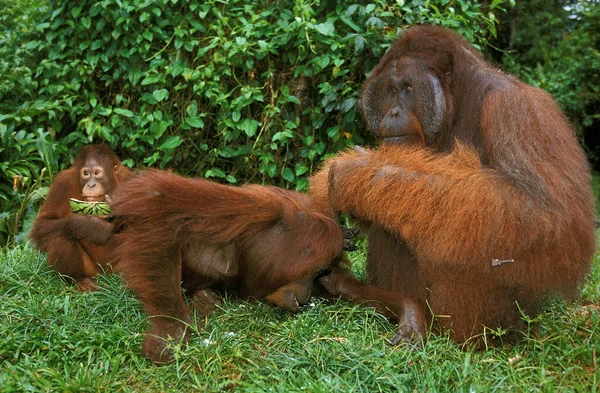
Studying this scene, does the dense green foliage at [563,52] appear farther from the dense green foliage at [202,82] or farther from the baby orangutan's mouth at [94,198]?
the baby orangutan's mouth at [94,198]

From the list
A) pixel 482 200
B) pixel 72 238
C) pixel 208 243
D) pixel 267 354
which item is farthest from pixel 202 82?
pixel 482 200

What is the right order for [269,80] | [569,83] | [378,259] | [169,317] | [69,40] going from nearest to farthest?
1. [169,317]
2. [378,259]
3. [269,80]
4. [69,40]
5. [569,83]

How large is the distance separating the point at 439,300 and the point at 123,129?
363 centimetres

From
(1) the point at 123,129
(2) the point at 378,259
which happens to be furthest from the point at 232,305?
(1) the point at 123,129

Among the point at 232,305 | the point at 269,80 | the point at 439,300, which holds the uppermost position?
the point at 269,80

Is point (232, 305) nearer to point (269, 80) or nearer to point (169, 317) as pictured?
point (169, 317)

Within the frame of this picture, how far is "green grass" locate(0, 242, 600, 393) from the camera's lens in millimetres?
2689

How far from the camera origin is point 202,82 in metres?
5.47

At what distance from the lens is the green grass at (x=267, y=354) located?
2689mm

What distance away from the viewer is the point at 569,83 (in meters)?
10.7

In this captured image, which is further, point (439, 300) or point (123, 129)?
point (123, 129)

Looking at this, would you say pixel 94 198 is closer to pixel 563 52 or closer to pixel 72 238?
pixel 72 238

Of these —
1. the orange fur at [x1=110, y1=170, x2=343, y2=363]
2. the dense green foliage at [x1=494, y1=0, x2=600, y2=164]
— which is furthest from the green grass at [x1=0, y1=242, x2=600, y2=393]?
the dense green foliage at [x1=494, y1=0, x2=600, y2=164]

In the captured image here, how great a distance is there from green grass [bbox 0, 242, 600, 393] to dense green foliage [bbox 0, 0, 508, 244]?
222 cm
